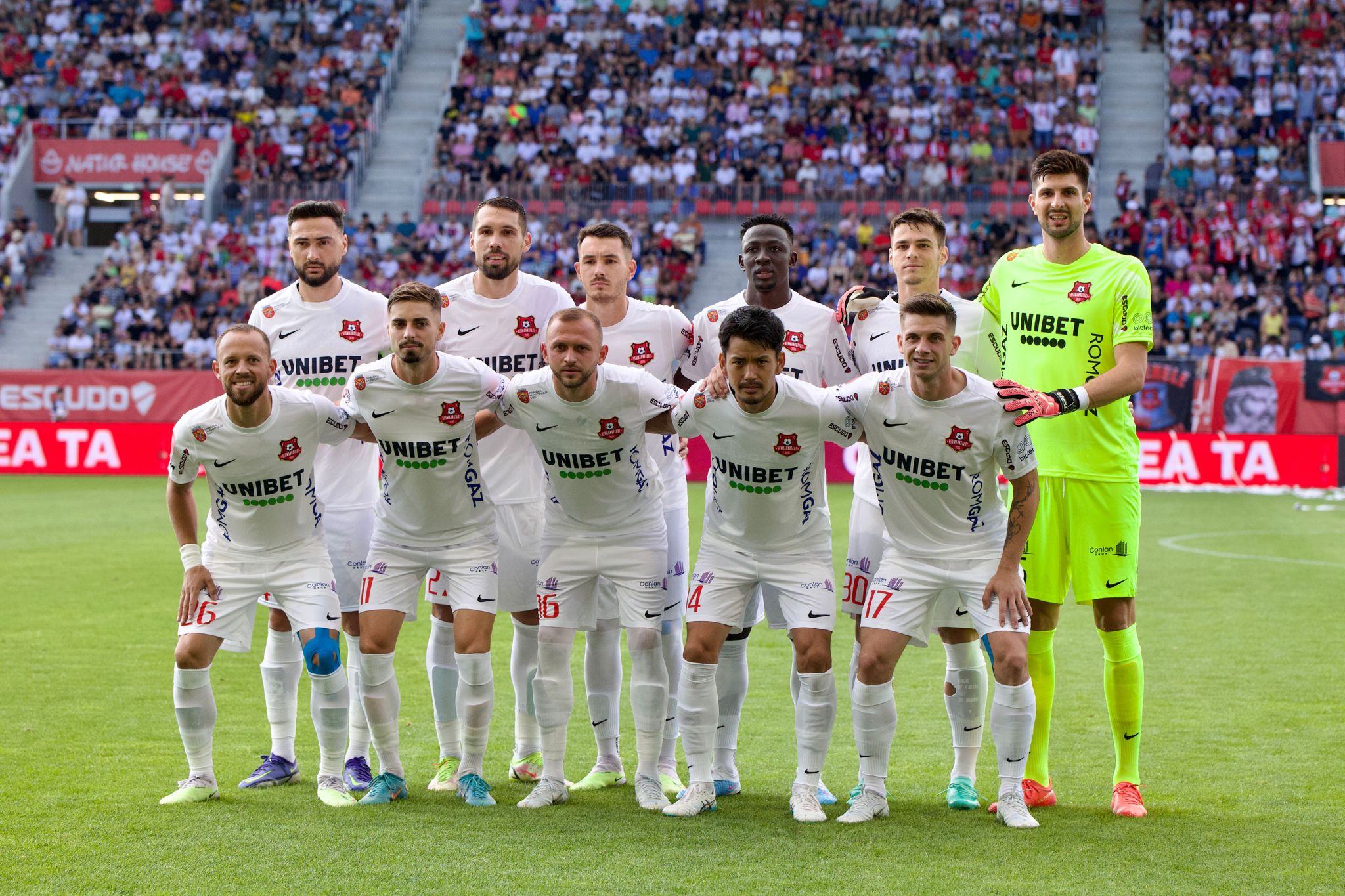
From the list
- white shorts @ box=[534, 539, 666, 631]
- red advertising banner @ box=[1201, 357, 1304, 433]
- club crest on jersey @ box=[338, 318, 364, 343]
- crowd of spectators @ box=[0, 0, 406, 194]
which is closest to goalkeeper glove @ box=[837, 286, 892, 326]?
white shorts @ box=[534, 539, 666, 631]

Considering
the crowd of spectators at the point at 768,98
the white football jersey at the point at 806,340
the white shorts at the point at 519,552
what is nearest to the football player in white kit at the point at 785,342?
the white football jersey at the point at 806,340

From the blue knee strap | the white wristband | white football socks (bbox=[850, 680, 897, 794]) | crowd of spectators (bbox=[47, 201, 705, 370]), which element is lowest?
white football socks (bbox=[850, 680, 897, 794])

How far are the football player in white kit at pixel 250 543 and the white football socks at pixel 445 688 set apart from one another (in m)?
0.45

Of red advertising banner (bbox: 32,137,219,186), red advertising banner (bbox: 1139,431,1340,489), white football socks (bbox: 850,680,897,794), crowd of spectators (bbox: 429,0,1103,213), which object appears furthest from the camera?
red advertising banner (bbox: 32,137,219,186)

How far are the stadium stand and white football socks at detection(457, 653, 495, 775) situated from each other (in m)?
21.8

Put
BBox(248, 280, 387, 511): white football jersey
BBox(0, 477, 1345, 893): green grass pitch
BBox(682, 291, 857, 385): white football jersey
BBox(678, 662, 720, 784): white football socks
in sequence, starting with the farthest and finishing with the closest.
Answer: BBox(248, 280, 387, 511): white football jersey
BBox(682, 291, 857, 385): white football jersey
BBox(678, 662, 720, 784): white football socks
BBox(0, 477, 1345, 893): green grass pitch

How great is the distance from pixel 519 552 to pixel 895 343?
6.92 ft

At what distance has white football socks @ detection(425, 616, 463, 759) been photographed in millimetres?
6520

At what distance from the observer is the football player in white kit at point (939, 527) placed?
5801mm

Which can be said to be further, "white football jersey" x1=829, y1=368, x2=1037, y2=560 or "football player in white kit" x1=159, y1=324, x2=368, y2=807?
"football player in white kit" x1=159, y1=324, x2=368, y2=807

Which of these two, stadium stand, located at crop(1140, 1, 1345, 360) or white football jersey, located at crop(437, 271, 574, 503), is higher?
stadium stand, located at crop(1140, 1, 1345, 360)

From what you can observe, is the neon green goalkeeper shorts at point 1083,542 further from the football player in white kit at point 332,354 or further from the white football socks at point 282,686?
the white football socks at point 282,686

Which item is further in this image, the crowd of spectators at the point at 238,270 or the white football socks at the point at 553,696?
the crowd of spectators at the point at 238,270

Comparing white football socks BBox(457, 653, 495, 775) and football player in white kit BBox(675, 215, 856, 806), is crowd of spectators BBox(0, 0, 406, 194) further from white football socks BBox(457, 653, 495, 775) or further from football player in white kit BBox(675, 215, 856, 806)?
white football socks BBox(457, 653, 495, 775)
